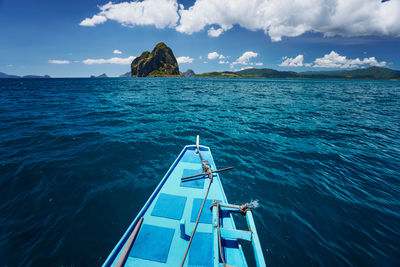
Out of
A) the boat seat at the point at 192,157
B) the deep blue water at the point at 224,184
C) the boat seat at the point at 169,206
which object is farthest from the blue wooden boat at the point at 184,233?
the boat seat at the point at 192,157

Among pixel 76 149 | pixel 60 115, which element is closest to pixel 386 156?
pixel 76 149

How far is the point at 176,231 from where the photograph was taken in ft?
12.8

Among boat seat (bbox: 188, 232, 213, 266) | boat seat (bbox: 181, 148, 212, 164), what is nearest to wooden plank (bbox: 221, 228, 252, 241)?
boat seat (bbox: 188, 232, 213, 266)

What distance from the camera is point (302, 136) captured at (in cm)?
1149

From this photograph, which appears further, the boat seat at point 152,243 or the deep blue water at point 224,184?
the deep blue water at point 224,184

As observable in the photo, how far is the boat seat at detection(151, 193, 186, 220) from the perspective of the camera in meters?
4.34

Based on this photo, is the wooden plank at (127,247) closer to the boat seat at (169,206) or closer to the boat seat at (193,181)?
the boat seat at (169,206)

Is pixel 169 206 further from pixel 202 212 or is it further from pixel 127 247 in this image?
pixel 127 247

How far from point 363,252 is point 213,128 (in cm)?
1041

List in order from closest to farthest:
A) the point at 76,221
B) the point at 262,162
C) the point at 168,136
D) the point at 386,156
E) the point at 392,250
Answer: the point at 392,250 < the point at 76,221 < the point at 262,162 < the point at 386,156 < the point at 168,136

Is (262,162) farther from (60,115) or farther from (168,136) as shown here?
(60,115)

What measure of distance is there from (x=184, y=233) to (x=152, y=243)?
82cm

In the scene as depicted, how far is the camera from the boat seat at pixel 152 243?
332 centimetres

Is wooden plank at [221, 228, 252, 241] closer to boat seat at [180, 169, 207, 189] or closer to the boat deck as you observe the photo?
the boat deck
